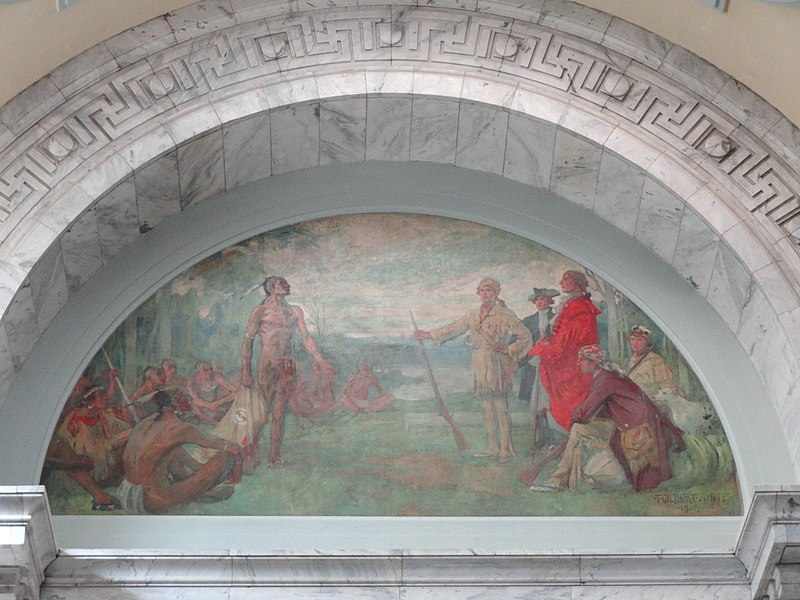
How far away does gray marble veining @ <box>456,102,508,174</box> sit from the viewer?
9414 mm

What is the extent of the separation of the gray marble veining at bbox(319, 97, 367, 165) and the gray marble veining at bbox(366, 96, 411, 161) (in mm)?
43

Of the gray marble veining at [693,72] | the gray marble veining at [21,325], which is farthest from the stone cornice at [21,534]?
the gray marble veining at [693,72]

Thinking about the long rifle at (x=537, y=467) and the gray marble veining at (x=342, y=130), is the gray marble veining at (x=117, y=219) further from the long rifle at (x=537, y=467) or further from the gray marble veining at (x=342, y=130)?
the long rifle at (x=537, y=467)

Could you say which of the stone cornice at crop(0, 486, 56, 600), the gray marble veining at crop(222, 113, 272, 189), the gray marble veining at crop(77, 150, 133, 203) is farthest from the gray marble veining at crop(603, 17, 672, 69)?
the stone cornice at crop(0, 486, 56, 600)

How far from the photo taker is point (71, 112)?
30.2 ft

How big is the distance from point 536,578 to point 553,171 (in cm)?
262

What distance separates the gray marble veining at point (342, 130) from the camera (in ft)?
31.0

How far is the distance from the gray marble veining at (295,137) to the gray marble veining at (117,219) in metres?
0.94

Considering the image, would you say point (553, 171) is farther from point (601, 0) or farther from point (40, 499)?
point (40, 499)

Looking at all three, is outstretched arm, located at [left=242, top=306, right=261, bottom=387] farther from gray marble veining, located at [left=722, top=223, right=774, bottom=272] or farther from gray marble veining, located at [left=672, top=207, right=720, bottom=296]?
gray marble veining, located at [left=722, top=223, right=774, bottom=272]

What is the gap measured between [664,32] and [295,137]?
7.65ft

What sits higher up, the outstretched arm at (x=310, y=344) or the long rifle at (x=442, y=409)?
the outstretched arm at (x=310, y=344)

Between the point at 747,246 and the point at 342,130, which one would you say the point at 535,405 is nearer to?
the point at 747,246

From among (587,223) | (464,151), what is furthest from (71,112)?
(587,223)
